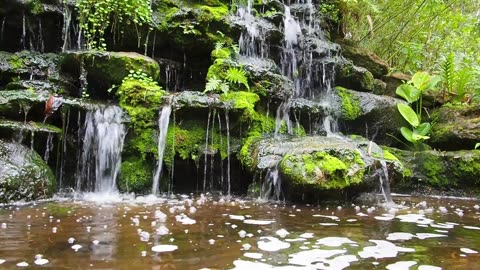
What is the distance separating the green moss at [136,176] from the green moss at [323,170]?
269 cm

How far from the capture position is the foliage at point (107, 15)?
927 centimetres

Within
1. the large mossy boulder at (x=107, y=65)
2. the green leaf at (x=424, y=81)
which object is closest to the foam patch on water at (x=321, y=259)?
the large mossy boulder at (x=107, y=65)

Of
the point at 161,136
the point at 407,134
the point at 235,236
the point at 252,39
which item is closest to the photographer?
the point at 235,236

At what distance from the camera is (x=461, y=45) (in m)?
15.8

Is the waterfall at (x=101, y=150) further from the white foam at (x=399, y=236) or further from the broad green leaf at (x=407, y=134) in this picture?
the broad green leaf at (x=407, y=134)

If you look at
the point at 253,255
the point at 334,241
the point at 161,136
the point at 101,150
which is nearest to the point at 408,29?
the point at 161,136

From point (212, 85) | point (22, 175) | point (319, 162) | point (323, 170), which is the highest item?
point (212, 85)

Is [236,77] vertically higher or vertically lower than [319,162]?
higher

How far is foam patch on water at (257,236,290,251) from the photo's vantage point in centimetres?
399

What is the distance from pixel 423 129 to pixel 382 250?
707 cm

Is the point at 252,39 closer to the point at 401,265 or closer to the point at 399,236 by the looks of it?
the point at 399,236

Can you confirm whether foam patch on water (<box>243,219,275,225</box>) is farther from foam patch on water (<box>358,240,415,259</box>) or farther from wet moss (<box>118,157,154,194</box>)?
wet moss (<box>118,157,154,194</box>)

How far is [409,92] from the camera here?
10.9m

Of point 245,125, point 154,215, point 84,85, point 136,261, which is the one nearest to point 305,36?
point 245,125
